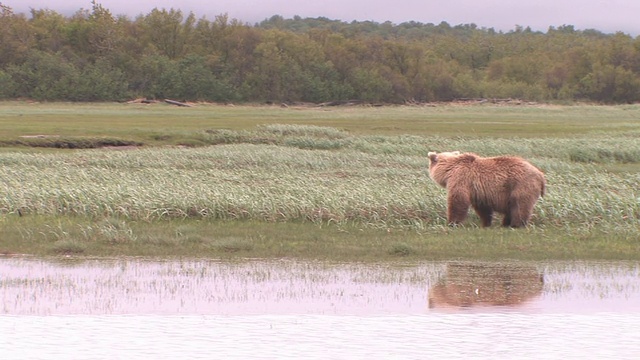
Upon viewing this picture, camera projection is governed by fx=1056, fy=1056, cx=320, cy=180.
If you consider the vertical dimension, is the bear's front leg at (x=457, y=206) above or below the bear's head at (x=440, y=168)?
below

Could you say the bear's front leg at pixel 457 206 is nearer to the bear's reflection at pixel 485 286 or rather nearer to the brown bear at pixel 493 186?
the brown bear at pixel 493 186

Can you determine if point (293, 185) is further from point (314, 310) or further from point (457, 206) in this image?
point (314, 310)

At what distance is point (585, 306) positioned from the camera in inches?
516

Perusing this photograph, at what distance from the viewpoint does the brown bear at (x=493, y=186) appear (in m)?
17.8

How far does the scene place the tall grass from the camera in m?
19.3

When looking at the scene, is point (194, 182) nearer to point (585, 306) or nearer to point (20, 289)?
point (20, 289)

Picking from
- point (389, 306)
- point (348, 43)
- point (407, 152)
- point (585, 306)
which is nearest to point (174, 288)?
point (389, 306)

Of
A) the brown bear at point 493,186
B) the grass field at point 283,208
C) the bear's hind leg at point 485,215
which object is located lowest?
the grass field at point 283,208

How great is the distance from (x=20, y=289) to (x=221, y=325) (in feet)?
10.5

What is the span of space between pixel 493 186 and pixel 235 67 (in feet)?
249

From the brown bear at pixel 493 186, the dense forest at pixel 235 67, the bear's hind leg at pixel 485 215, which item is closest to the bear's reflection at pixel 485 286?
the brown bear at pixel 493 186

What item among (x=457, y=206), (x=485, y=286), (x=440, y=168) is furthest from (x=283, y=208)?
(x=485, y=286)

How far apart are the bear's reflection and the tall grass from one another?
303 centimetres

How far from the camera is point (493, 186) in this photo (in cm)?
1786
